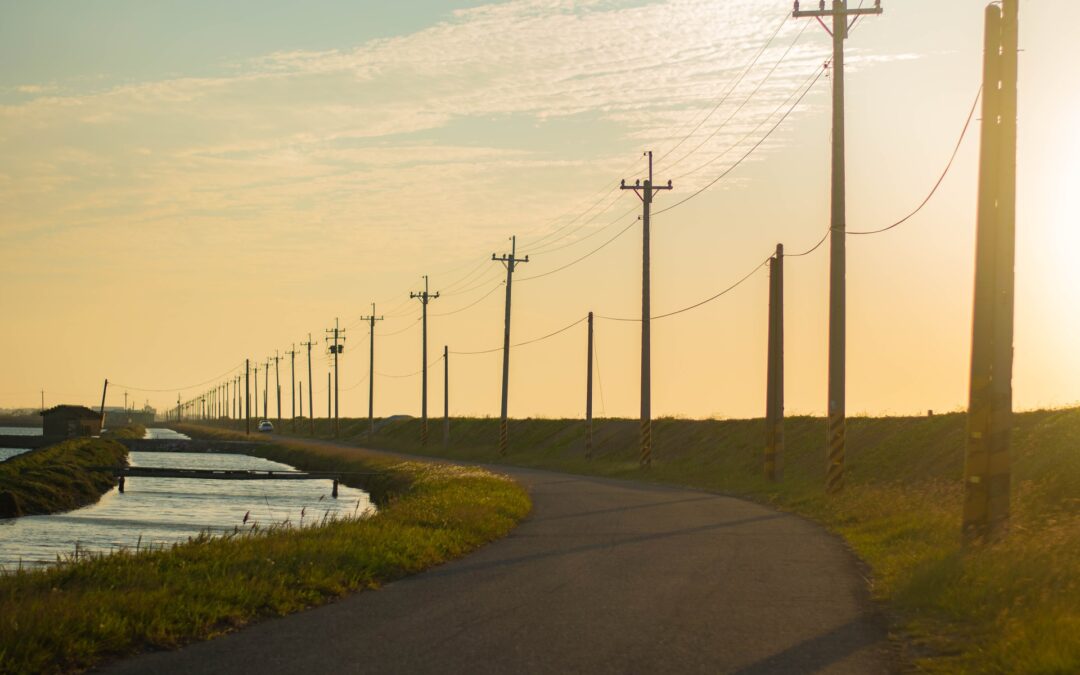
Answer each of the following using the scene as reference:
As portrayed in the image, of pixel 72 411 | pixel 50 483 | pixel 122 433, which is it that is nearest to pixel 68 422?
pixel 72 411

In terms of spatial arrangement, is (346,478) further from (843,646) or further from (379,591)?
(843,646)

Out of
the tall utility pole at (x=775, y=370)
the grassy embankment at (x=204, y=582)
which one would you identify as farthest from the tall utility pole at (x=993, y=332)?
the tall utility pole at (x=775, y=370)

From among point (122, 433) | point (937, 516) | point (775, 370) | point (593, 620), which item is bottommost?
point (122, 433)

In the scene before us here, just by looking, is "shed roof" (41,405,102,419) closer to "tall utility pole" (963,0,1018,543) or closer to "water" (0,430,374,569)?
"water" (0,430,374,569)

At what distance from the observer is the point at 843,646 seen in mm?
9930

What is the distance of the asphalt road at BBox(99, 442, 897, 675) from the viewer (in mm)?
9133

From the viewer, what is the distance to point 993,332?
15.0 m

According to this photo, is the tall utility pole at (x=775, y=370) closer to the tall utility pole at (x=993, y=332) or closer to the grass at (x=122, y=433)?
the tall utility pole at (x=993, y=332)

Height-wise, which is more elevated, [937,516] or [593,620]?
[937,516]

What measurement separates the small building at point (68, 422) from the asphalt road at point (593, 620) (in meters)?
117

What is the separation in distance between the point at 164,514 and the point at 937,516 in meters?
31.8

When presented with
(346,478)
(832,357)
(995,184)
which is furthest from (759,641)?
(346,478)

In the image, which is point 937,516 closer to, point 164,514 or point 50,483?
point 164,514

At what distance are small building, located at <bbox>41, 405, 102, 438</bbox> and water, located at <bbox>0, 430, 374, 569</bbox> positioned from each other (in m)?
61.1
